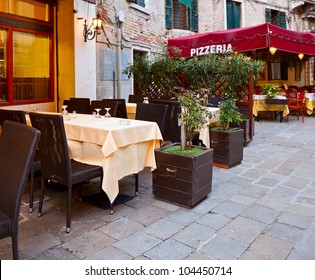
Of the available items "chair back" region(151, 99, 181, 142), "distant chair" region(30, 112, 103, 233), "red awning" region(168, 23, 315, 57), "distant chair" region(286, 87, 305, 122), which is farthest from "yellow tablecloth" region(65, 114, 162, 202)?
"distant chair" region(286, 87, 305, 122)

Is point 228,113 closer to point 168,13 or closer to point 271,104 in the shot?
point 271,104

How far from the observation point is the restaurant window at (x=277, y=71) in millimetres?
14781

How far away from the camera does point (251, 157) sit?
17.9 feet

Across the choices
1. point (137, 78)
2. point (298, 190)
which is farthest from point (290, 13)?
point (298, 190)

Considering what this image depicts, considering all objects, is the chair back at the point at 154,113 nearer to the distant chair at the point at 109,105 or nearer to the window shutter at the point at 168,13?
the distant chair at the point at 109,105

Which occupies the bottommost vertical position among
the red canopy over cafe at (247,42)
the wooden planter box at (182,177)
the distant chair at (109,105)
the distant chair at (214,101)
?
the wooden planter box at (182,177)

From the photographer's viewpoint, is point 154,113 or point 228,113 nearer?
point 154,113

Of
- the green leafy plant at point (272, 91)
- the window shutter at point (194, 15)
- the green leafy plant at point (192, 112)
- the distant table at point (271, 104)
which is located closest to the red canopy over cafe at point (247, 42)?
the green leafy plant at point (272, 91)

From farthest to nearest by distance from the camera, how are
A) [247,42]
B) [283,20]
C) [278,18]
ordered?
[283,20], [278,18], [247,42]

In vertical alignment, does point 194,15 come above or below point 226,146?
above

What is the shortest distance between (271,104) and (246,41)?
2.54 meters

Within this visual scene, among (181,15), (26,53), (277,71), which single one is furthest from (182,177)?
(277,71)

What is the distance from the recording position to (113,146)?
2.96 m
